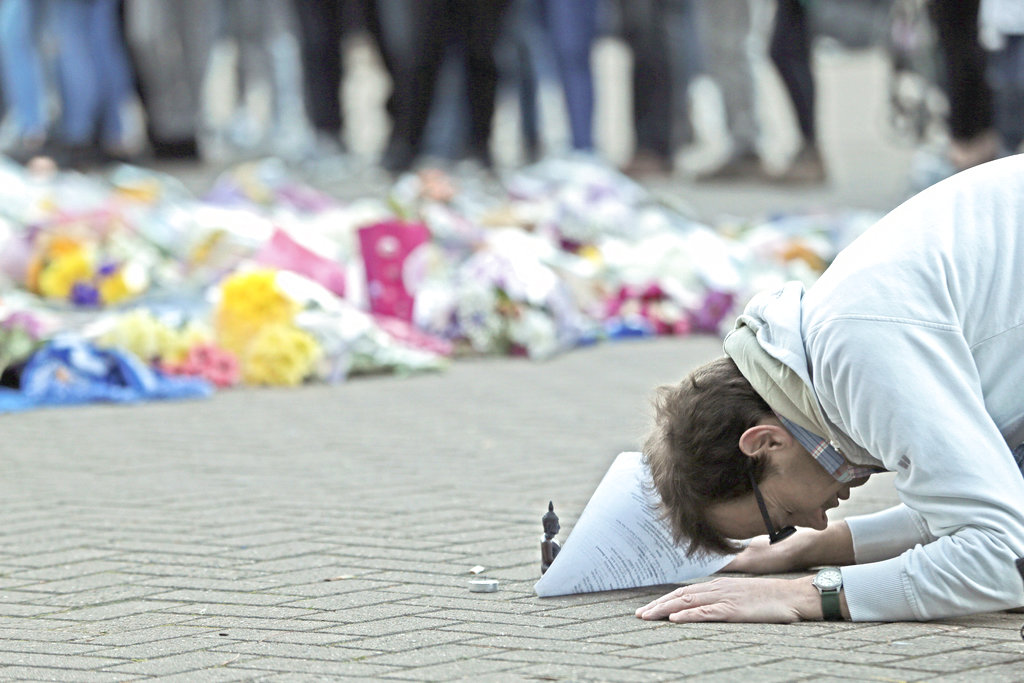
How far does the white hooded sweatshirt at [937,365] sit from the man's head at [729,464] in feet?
0.25

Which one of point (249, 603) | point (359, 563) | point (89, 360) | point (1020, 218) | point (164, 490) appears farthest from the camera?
point (89, 360)

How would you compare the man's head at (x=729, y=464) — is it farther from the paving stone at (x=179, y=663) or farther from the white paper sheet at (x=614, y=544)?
the paving stone at (x=179, y=663)

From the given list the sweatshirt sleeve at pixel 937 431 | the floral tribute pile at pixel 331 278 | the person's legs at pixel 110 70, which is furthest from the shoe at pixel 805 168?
the sweatshirt sleeve at pixel 937 431

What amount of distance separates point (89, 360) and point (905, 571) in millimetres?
4544

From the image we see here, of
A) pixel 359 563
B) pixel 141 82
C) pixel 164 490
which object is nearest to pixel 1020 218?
pixel 359 563

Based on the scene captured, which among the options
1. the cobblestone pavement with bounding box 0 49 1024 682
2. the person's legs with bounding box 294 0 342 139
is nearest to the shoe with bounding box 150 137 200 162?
the person's legs with bounding box 294 0 342 139

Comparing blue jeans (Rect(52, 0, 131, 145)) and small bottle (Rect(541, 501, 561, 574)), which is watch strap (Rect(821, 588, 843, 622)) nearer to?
small bottle (Rect(541, 501, 561, 574))

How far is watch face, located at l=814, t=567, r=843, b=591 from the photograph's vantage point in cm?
351

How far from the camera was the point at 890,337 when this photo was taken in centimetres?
311

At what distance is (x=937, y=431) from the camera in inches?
122

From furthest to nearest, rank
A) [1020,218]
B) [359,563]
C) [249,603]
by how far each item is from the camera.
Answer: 1. [359,563]
2. [249,603]
3. [1020,218]

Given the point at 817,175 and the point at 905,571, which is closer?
the point at 905,571

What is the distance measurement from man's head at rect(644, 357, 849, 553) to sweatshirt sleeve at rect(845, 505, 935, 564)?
20.2 inches

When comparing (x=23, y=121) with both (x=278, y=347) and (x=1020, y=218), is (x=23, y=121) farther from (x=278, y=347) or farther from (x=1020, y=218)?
(x=1020, y=218)
